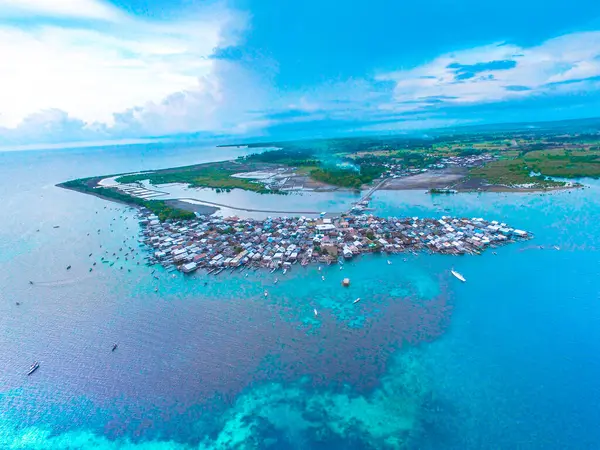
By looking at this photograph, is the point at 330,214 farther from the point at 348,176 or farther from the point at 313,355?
the point at 313,355

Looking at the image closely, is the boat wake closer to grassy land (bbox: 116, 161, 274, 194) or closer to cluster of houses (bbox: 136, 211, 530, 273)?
cluster of houses (bbox: 136, 211, 530, 273)

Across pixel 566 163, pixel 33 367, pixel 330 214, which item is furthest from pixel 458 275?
pixel 566 163

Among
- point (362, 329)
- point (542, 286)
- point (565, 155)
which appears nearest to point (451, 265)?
point (542, 286)

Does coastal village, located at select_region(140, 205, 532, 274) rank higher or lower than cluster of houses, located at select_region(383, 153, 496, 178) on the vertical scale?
lower

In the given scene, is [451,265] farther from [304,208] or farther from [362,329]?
[304,208]

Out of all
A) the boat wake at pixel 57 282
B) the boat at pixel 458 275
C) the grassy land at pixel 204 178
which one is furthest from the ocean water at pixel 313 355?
the grassy land at pixel 204 178

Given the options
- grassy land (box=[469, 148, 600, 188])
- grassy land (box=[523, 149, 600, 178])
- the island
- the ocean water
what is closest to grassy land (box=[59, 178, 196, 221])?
the island
